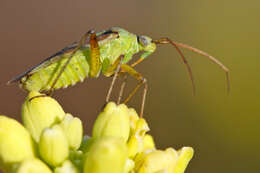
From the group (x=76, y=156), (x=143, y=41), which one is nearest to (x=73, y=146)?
(x=76, y=156)

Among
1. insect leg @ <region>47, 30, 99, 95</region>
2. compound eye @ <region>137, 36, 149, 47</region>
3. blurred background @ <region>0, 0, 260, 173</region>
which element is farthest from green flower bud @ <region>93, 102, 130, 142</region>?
blurred background @ <region>0, 0, 260, 173</region>

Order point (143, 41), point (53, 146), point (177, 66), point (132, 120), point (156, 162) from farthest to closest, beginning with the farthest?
point (177, 66) → point (143, 41) → point (132, 120) → point (156, 162) → point (53, 146)

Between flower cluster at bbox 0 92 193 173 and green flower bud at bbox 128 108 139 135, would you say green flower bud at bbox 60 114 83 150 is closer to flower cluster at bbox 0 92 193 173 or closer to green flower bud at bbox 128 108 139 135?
flower cluster at bbox 0 92 193 173

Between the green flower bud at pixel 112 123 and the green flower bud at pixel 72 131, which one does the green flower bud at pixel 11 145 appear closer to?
the green flower bud at pixel 72 131

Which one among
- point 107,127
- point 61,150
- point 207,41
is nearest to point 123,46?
point 107,127

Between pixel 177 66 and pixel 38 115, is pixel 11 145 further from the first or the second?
pixel 177 66
